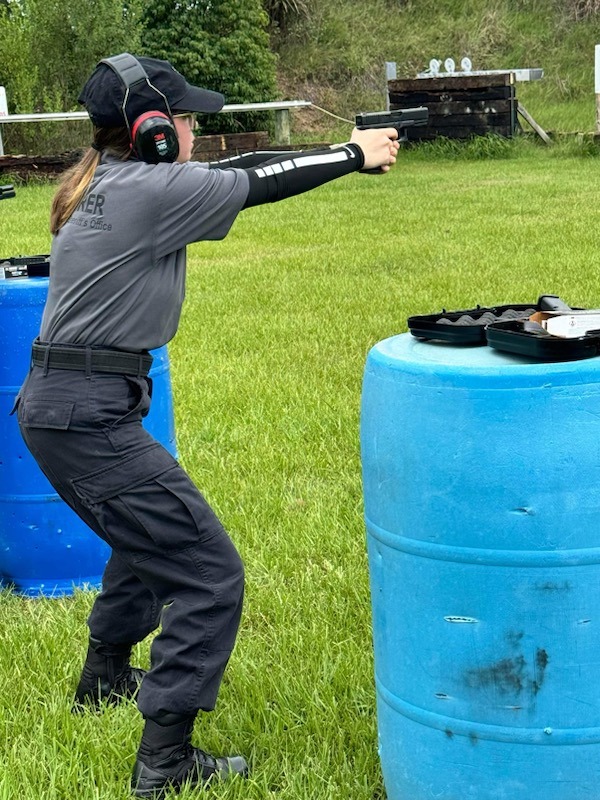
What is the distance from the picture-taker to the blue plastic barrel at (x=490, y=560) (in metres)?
2.54

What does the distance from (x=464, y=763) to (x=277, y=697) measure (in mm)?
905

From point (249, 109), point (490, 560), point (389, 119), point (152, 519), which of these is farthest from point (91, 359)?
point (249, 109)

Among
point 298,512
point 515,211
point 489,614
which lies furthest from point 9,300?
point 515,211

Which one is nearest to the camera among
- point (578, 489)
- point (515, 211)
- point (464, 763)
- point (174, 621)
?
point (578, 489)

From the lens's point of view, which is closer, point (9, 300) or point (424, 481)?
point (424, 481)

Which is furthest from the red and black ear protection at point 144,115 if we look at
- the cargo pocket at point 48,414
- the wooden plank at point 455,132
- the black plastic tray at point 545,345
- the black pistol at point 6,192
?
the wooden plank at point 455,132

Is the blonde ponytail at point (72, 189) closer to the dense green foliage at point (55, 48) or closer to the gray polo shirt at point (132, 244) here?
the gray polo shirt at point (132, 244)

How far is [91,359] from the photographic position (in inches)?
122

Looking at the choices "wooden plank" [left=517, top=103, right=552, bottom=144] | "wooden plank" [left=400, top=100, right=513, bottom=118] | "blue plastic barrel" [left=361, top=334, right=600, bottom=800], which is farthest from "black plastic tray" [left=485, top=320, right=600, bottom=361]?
"wooden plank" [left=400, top=100, right=513, bottom=118]

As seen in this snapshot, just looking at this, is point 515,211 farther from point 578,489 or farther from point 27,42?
point 27,42

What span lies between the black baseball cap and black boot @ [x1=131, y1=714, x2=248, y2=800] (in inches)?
60.1

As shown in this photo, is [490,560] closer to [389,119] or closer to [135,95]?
[135,95]

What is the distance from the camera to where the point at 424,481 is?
8.71 ft

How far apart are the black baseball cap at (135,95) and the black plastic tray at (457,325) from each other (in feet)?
2.92
